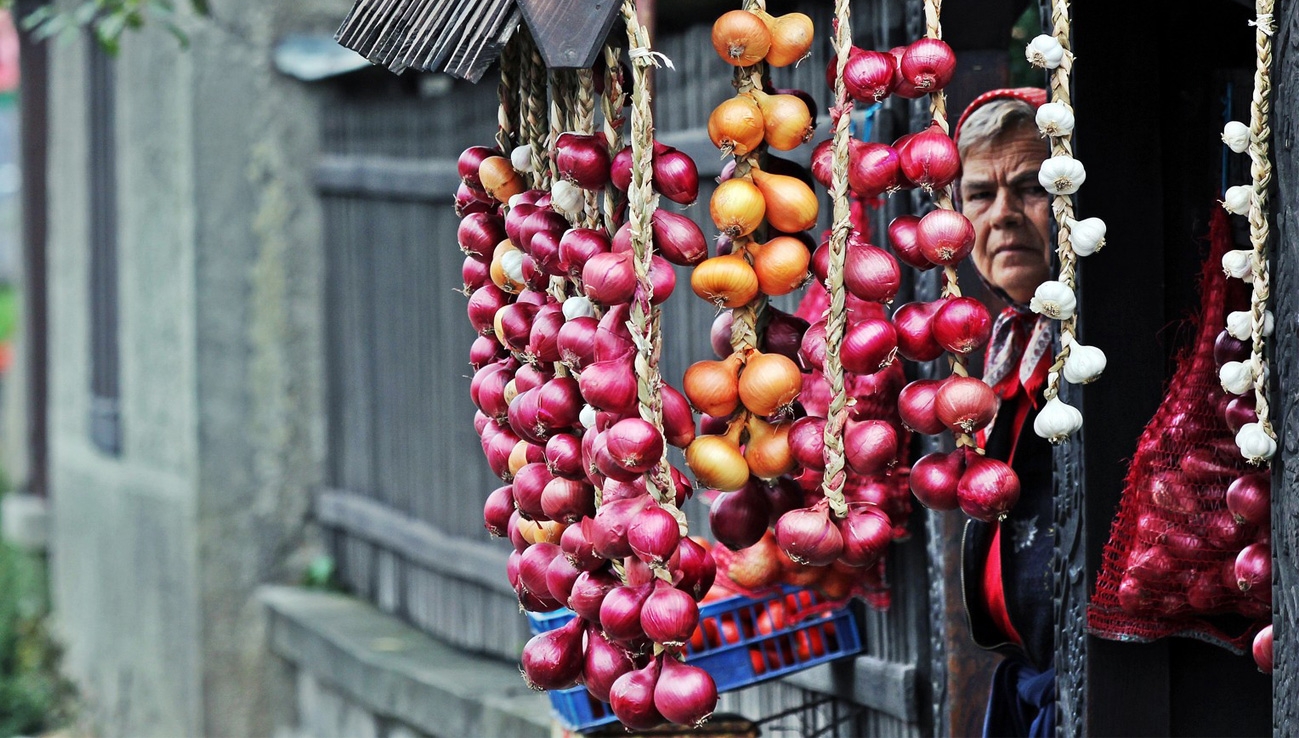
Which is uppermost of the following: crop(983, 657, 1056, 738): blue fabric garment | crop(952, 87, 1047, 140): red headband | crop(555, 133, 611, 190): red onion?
crop(952, 87, 1047, 140): red headband

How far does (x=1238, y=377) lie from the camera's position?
5.58ft

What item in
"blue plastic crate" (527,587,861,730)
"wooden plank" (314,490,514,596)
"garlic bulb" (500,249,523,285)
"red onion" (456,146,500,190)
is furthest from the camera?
"wooden plank" (314,490,514,596)

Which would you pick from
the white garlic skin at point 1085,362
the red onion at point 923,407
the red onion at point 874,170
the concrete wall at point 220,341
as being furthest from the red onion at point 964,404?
the concrete wall at point 220,341

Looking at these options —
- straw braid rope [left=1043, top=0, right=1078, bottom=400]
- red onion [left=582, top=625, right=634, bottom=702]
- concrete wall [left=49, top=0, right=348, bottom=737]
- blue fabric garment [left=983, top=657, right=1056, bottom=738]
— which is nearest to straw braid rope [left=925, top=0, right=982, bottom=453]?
straw braid rope [left=1043, top=0, right=1078, bottom=400]

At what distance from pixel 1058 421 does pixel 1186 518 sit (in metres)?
0.27

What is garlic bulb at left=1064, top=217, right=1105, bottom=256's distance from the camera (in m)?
1.75

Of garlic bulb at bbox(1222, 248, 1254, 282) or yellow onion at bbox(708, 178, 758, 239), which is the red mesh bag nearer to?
garlic bulb at bbox(1222, 248, 1254, 282)

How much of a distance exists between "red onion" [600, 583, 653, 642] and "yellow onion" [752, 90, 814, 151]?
0.52 metres

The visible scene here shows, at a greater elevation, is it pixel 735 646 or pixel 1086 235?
pixel 1086 235

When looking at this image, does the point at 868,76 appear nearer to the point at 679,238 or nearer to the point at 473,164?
the point at 679,238

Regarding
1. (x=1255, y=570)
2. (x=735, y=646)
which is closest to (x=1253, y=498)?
(x=1255, y=570)

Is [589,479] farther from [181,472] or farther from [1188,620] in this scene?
[181,472]

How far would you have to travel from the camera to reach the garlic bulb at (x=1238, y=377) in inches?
67.0

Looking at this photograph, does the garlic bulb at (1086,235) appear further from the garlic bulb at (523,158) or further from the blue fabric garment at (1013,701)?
the blue fabric garment at (1013,701)
